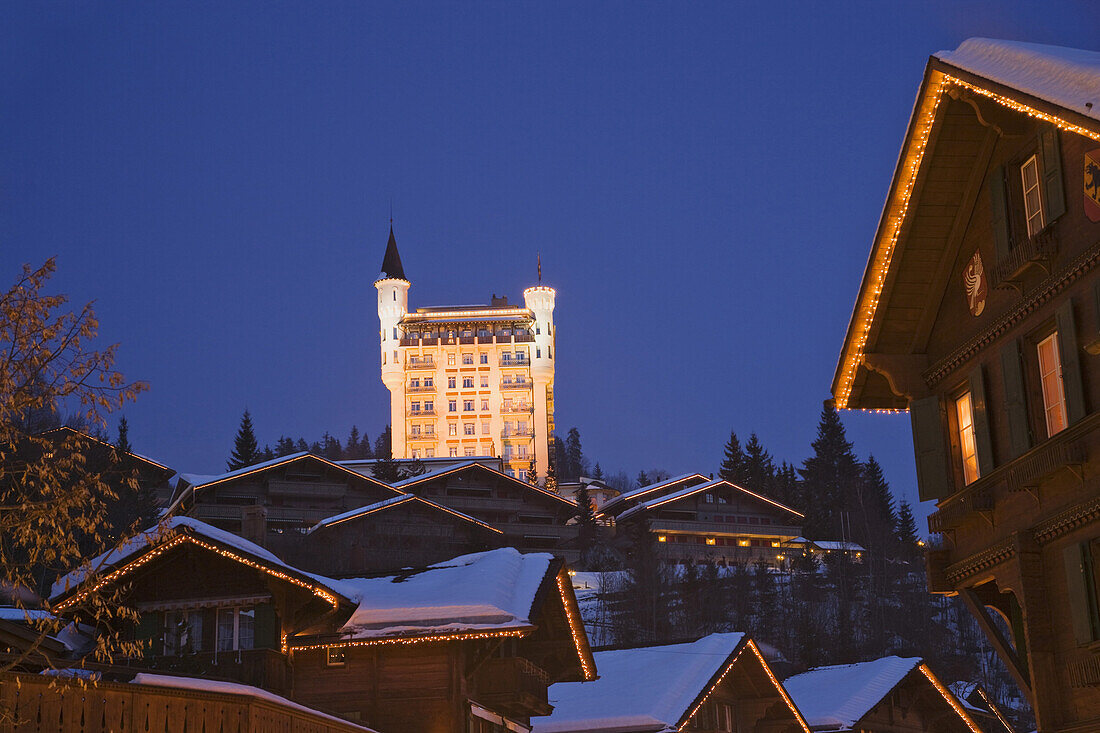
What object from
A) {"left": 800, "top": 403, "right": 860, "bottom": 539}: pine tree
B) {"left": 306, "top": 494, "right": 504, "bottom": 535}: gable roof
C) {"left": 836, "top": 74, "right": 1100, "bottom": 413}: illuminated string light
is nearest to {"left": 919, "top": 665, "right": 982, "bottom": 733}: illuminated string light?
{"left": 836, "top": 74, "right": 1100, "bottom": 413}: illuminated string light

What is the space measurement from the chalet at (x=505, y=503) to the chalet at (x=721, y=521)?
5749 millimetres

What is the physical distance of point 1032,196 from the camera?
1848cm

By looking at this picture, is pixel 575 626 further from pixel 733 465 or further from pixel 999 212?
pixel 733 465

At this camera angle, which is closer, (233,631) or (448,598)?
(233,631)

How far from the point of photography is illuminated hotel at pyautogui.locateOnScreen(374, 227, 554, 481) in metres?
142

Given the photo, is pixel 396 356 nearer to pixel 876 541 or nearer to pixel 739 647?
pixel 876 541

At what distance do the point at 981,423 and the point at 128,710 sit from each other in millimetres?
12290

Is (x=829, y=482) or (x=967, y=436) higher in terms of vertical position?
(x=829, y=482)

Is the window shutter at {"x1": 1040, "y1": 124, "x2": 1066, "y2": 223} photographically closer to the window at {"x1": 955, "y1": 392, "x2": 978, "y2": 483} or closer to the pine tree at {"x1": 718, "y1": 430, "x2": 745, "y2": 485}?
the window at {"x1": 955, "y1": 392, "x2": 978, "y2": 483}

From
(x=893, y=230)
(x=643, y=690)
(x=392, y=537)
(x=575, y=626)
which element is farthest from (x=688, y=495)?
(x=893, y=230)

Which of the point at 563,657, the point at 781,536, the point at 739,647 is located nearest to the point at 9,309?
the point at 563,657

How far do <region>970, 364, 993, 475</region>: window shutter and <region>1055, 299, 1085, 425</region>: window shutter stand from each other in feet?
6.60

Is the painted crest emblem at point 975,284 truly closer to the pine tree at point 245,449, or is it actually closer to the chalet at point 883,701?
the chalet at point 883,701

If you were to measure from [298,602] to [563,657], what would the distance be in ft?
24.2
